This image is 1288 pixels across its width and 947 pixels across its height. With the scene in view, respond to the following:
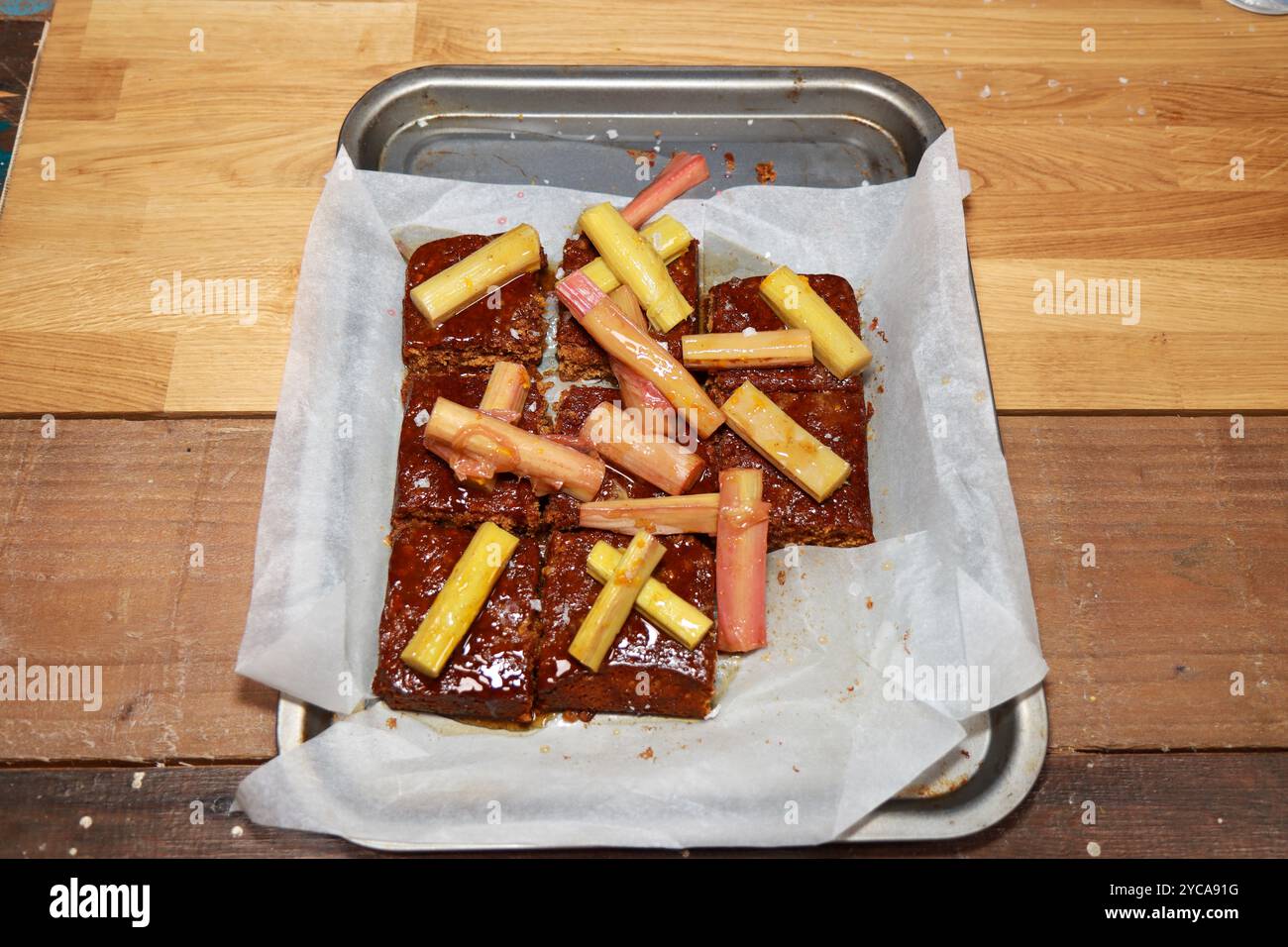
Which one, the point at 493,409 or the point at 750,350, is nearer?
the point at 493,409

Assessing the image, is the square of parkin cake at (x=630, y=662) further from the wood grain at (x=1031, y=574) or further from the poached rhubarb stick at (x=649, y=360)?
the wood grain at (x=1031, y=574)

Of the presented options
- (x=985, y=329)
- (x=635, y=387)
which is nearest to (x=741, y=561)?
(x=635, y=387)

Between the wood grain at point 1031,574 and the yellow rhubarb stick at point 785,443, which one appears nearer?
the wood grain at point 1031,574

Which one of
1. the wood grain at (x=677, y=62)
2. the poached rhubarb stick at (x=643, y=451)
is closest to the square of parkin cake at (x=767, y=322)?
A: the poached rhubarb stick at (x=643, y=451)

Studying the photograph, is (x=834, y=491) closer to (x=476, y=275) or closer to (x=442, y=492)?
(x=442, y=492)

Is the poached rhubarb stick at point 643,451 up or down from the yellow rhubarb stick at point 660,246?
down

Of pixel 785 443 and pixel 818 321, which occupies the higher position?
pixel 818 321
